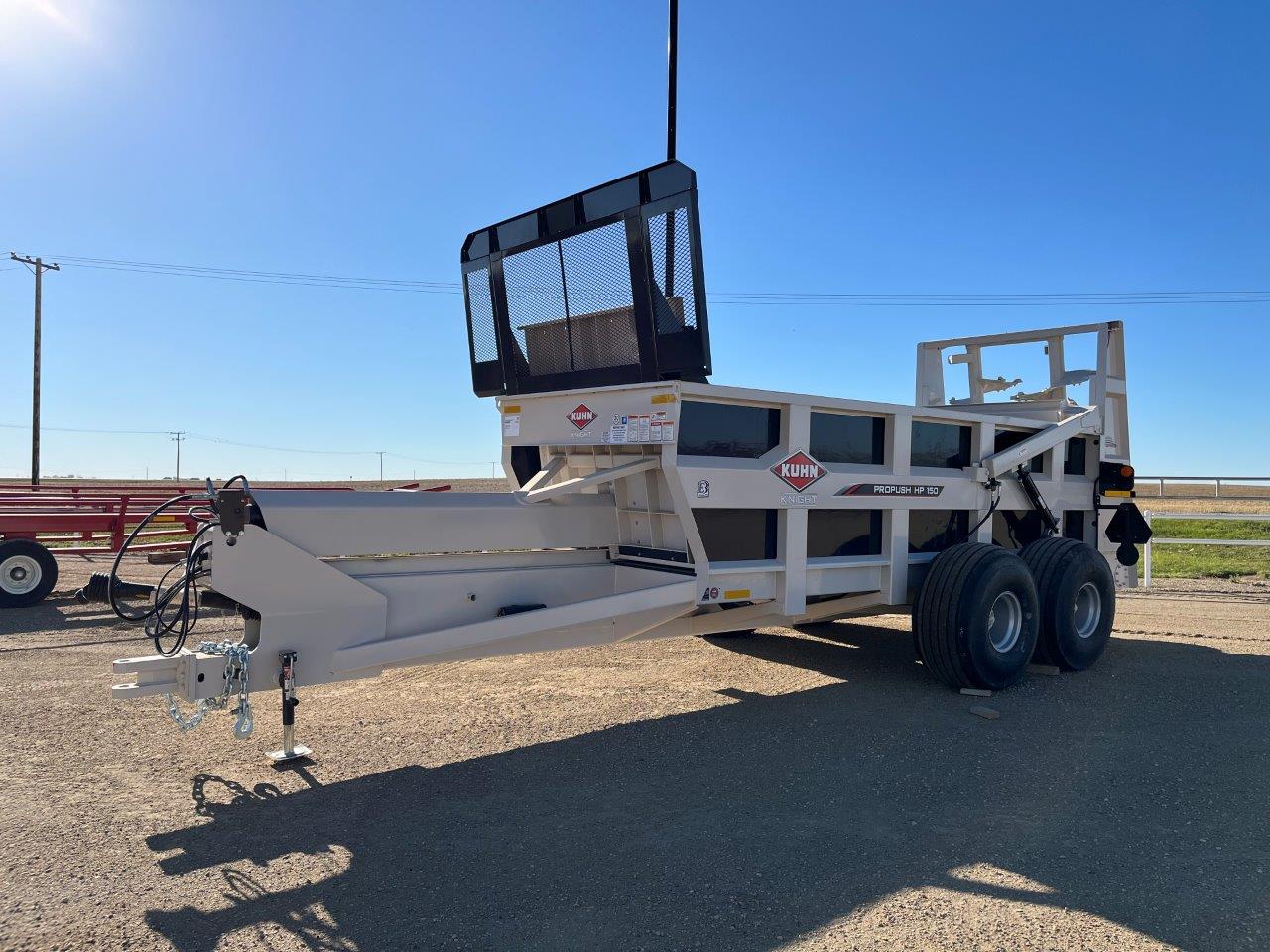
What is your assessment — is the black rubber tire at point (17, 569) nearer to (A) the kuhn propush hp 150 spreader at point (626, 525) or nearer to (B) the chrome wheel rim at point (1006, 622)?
(A) the kuhn propush hp 150 spreader at point (626, 525)

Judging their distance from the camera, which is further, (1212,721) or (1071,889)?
(1212,721)

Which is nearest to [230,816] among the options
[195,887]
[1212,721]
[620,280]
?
[195,887]

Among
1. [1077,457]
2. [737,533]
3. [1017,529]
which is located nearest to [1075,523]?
[1077,457]

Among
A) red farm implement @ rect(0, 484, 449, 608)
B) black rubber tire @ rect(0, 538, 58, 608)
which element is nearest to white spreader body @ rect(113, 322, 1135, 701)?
red farm implement @ rect(0, 484, 449, 608)

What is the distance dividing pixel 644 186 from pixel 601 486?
185cm

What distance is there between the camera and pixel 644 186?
5098 mm

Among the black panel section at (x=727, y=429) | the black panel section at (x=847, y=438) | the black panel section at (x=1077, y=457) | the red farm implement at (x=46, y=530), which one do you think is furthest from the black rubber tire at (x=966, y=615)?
the red farm implement at (x=46, y=530)

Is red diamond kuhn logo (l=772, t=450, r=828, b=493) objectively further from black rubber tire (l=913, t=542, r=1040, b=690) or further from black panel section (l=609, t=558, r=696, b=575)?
black rubber tire (l=913, t=542, r=1040, b=690)

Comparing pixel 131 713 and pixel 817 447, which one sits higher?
pixel 817 447

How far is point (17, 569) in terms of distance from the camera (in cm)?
984

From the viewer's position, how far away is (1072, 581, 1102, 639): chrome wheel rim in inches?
280

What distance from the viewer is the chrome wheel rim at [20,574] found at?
977cm

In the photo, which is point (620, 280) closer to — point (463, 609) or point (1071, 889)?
point (463, 609)

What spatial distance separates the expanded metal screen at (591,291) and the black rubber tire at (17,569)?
623cm
